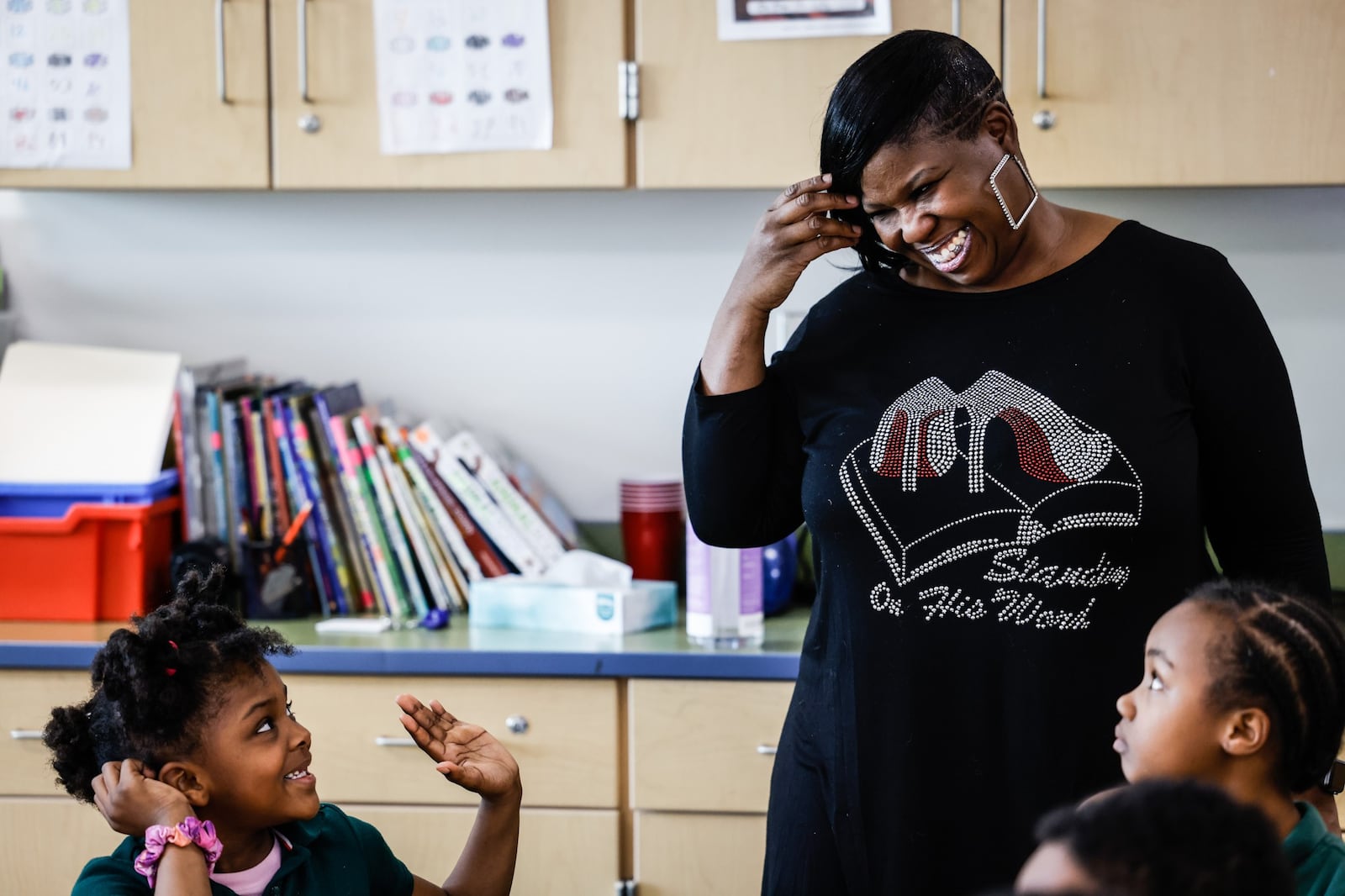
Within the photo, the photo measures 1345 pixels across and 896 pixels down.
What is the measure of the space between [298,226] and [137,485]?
1.94ft

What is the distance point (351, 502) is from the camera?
2.28 metres

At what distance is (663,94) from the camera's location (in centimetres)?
210

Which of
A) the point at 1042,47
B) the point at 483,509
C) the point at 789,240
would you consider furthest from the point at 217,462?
the point at 1042,47

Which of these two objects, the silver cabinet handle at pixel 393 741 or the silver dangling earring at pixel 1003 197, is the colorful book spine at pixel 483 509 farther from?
the silver dangling earring at pixel 1003 197

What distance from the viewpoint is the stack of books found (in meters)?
2.26

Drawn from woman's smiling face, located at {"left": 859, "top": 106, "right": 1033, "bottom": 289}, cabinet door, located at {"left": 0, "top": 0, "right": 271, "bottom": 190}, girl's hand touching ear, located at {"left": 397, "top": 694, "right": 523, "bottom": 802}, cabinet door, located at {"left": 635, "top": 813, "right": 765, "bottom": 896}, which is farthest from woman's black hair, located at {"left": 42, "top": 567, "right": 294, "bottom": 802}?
cabinet door, located at {"left": 0, "top": 0, "right": 271, "bottom": 190}

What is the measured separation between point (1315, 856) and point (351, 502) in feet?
5.30

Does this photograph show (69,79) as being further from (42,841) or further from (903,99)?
(903,99)

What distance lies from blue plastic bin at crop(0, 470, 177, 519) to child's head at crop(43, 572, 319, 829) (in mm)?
963

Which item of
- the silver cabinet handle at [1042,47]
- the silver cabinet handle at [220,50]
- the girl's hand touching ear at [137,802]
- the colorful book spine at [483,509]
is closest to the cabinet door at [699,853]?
the colorful book spine at [483,509]

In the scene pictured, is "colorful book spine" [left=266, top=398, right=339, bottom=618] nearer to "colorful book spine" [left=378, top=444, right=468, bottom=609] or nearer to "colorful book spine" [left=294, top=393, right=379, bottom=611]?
"colorful book spine" [left=294, top=393, right=379, bottom=611]

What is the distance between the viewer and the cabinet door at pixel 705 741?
196cm

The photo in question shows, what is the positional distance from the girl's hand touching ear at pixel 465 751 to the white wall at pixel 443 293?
3.76ft

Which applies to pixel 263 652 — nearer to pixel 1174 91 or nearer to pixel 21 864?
pixel 21 864
